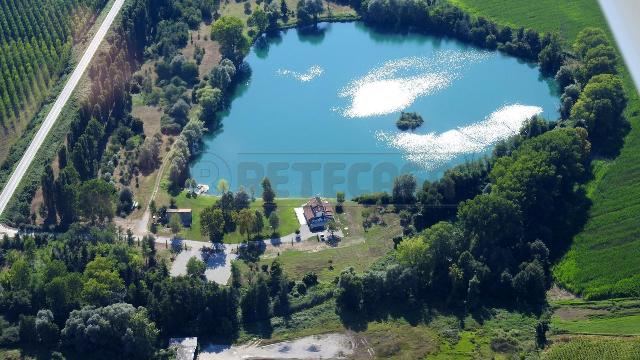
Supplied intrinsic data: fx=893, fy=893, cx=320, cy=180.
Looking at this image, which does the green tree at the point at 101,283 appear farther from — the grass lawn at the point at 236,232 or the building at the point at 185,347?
the grass lawn at the point at 236,232

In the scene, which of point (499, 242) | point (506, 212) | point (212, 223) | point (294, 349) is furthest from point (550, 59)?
point (294, 349)

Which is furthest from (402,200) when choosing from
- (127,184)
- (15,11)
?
(15,11)

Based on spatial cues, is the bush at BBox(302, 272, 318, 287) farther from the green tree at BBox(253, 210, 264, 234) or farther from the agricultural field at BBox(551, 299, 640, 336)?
the agricultural field at BBox(551, 299, 640, 336)

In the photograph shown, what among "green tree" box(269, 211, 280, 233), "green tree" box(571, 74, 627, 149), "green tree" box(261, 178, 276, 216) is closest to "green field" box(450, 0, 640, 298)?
"green tree" box(571, 74, 627, 149)

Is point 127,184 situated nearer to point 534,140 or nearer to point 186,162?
point 186,162

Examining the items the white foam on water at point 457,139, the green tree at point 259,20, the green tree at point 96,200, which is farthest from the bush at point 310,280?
the green tree at point 259,20

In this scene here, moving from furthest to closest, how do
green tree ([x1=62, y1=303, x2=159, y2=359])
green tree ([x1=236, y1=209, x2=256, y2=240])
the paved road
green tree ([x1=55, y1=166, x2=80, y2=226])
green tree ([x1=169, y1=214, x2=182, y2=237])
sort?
green tree ([x1=55, y1=166, x2=80, y2=226]) → green tree ([x1=169, y1=214, x2=182, y2=237]) → green tree ([x1=236, y1=209, x2=256, y2=240]) → the paved road → green tree ([x1=62, y1=303, x2=159, y2=359])

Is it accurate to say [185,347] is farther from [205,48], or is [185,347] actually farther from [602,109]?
[205,48]
